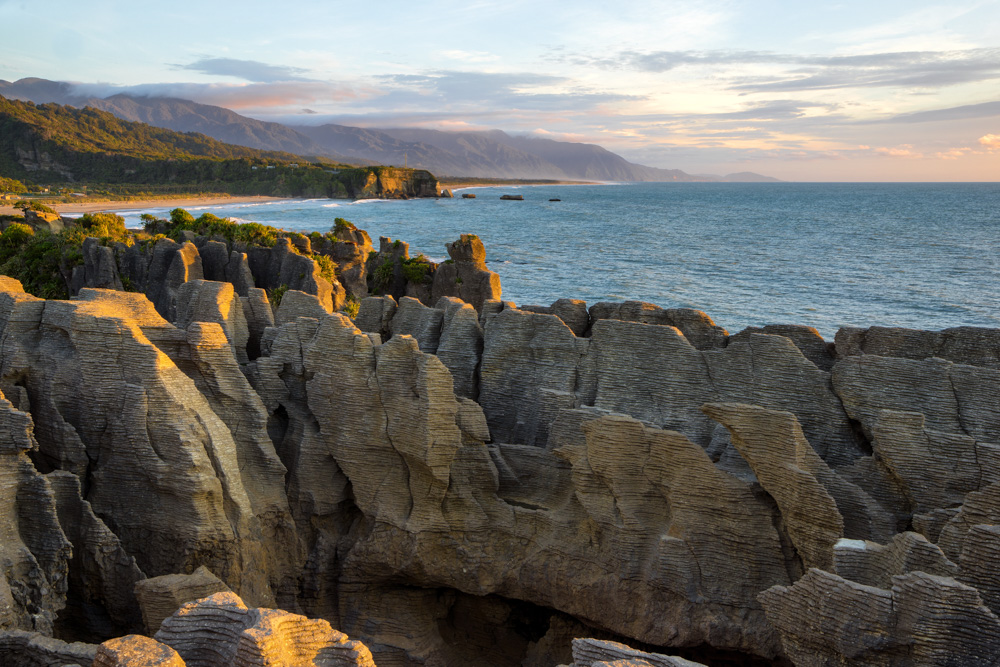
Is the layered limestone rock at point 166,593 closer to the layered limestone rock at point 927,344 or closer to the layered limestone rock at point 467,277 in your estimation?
the layered limestone rock at point 927,344

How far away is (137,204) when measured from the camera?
12719 cm

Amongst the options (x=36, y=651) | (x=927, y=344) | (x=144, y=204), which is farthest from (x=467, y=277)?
(x=144, y=204)

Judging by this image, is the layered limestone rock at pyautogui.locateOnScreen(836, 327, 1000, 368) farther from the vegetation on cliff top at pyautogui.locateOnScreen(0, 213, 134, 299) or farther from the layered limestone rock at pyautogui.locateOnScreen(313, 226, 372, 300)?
the vegetation on cliff top at pyautogui.locateOnScreen(0, 213, 134, 299)

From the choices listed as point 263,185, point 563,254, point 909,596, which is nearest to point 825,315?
point 563,254

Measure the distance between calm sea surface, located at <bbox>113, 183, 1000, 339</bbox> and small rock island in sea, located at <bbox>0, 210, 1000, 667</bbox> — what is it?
37877 mm

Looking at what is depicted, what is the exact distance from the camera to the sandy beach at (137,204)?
104094mm

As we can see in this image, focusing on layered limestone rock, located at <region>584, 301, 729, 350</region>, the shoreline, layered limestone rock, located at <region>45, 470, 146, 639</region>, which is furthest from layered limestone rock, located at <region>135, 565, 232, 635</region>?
the shoreline

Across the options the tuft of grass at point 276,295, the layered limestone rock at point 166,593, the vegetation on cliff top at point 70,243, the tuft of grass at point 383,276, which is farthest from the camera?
the tuft of grass at point 383,276

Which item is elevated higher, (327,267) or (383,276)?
(327,267)

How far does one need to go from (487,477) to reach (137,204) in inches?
5168

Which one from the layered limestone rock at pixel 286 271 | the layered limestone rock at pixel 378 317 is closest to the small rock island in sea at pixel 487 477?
the layered limestone rock at pixel 378 317

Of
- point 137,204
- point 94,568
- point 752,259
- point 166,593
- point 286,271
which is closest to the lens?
point 166,593

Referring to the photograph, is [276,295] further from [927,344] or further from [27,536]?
[927,344]

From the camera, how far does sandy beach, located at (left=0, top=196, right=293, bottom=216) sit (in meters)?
104
